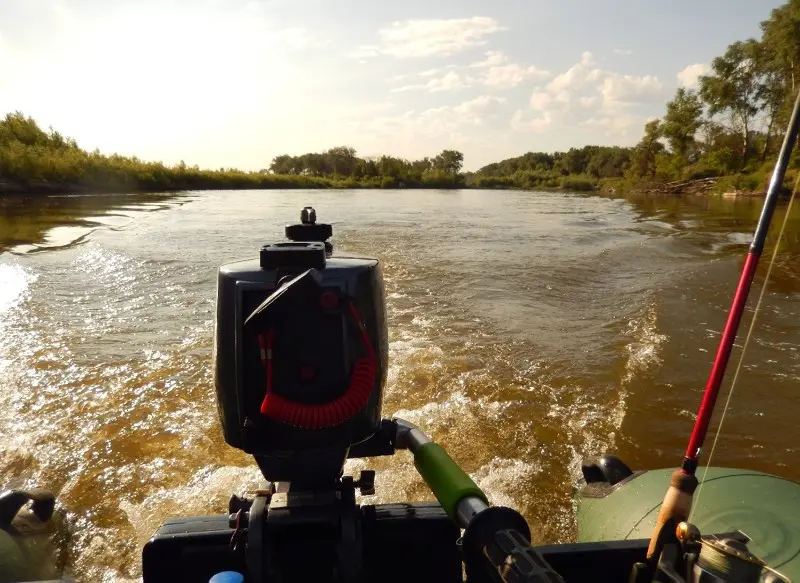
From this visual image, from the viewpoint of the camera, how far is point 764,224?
5.05ft

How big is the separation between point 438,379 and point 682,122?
174ft

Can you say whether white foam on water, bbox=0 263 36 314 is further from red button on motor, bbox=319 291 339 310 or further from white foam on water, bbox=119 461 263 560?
red button on motor, bbox=319 291 339 310

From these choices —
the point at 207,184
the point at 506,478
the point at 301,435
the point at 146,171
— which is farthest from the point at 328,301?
the point at 207,184

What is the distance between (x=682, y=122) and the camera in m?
48.5

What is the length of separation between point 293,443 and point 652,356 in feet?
15.0

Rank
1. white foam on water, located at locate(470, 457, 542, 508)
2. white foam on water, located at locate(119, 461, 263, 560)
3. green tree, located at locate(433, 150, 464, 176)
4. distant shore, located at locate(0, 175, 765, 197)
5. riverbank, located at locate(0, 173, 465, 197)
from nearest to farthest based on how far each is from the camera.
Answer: white foam on water, located at locate(119, 461, 263, 560) < white foam on water, located at locate(470, 457, 542, 508) < riverbank, located at locate(0, 173, 465, 197) < distant shore, located at locate(0, 175, 765, 197) < green tree, located at locate(433, 150, 464, 176)

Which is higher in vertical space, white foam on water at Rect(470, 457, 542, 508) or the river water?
the river water

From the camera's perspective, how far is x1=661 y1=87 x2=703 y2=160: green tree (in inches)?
1866

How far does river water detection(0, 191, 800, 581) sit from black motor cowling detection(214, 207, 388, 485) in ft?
5.02

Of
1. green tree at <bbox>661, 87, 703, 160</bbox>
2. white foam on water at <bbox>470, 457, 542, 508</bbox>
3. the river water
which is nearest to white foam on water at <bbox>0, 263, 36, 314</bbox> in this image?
the river water

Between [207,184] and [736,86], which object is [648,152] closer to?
[736,86]

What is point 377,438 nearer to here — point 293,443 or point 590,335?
point 293,443

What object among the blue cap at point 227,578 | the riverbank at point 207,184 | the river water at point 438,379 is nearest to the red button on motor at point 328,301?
the blue cap at point 227,578

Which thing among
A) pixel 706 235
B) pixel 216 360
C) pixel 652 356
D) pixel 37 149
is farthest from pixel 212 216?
pixel 37 149
